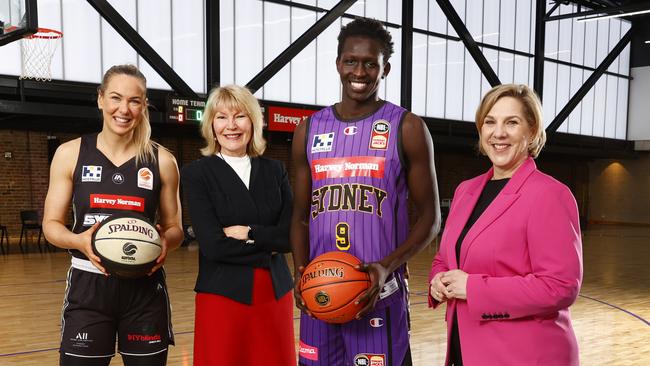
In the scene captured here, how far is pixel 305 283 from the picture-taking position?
194 cm

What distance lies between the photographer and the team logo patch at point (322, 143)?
6.82 feet

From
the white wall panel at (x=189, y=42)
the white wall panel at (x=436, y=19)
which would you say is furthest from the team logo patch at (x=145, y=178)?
the white wall panel at (x=436, y=19)

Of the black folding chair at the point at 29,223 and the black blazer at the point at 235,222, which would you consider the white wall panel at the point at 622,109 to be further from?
the black blazer at the point at 235,222

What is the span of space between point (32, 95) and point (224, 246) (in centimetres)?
891

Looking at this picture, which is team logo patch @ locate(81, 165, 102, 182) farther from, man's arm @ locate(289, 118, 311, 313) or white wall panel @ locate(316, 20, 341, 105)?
white wall panel @ locate(316, 20, 341, 105)

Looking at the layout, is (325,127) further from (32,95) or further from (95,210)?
(32,95)

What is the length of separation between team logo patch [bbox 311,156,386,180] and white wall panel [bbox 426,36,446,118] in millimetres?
13945

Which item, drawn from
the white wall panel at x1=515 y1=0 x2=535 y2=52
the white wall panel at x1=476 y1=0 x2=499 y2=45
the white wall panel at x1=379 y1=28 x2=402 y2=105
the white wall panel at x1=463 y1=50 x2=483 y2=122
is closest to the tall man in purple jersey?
the white wall panel at x1=379 y1=28 x2=402 y2=105

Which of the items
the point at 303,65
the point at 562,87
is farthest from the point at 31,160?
the point at 562,87

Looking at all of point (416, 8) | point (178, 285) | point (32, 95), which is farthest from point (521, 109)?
point (416, 8)

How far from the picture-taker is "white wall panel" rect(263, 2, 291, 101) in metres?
12.5

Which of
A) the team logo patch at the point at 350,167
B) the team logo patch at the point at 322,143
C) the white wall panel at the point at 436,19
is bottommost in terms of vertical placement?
the team logo patch at the point at 350,167

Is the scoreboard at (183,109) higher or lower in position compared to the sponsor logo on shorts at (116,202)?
higher

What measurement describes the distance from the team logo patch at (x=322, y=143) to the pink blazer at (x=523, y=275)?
0.61 meters
